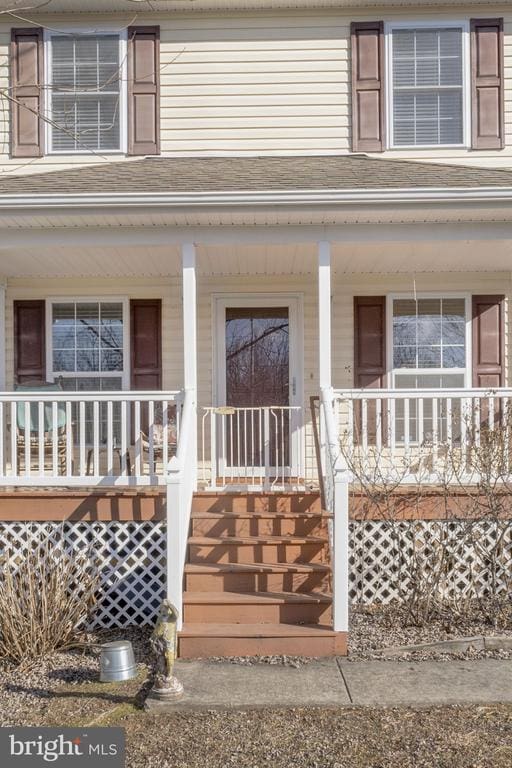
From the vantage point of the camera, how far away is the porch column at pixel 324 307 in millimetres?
6980

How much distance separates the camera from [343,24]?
349 inches

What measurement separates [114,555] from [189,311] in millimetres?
2404

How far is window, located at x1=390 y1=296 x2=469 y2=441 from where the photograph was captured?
8883 mm

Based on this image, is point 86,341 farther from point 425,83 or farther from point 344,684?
point 344,684

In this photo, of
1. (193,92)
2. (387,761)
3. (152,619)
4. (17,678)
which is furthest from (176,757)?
(193,92)

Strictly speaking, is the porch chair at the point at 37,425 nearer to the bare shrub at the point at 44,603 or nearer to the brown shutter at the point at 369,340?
the bare shrub at the point at 44,603

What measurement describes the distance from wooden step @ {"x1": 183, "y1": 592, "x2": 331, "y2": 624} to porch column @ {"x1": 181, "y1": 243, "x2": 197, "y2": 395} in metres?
2.14

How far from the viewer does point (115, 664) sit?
16.5ft

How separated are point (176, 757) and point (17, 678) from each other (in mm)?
1793

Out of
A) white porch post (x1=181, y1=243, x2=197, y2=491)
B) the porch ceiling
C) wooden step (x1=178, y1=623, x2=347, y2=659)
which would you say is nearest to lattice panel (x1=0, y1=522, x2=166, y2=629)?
white porch post (x1=181, y1=243, x2=197, y2=491)

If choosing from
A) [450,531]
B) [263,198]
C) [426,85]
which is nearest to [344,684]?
[450,531]

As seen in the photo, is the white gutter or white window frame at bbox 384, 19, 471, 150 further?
white window frame at bbox 384, 19, 471, 150

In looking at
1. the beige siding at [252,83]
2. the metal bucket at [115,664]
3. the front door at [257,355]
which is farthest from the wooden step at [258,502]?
the beige siding at [252,83]

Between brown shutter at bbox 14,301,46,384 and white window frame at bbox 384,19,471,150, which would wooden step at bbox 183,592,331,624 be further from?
white window frame at bbox 384,19,471,150
